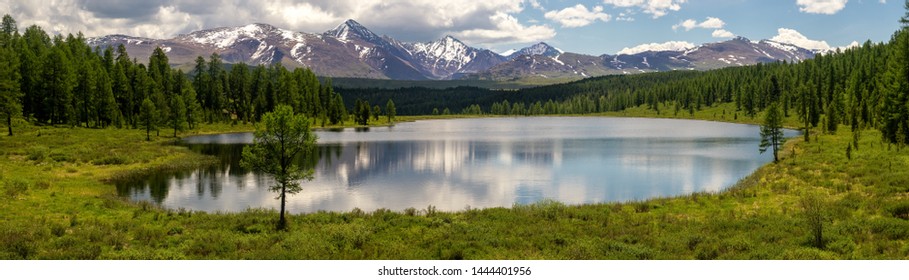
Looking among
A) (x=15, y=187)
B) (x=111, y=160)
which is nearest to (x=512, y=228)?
(x=15, y=187)

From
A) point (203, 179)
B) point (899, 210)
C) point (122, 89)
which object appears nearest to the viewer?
point (899, 210)

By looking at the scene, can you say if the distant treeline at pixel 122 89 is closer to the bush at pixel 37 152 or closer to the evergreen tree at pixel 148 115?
the evergreen tree at pixel 148 115

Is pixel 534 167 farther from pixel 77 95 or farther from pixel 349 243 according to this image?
pixel 77 95

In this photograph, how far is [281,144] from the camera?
3488 cm

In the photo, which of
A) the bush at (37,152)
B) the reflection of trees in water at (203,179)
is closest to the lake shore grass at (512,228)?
the reflection of trees in water at (203,179)

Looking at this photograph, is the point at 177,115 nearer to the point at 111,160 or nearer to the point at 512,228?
the point at 111,160

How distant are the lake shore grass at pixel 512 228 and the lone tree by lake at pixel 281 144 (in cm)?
309

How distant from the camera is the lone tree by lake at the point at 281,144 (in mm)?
33969

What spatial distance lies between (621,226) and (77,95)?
118583 millimetres

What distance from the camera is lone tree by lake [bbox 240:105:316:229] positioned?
111 ft

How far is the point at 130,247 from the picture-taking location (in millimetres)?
26453

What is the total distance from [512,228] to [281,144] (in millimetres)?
15400

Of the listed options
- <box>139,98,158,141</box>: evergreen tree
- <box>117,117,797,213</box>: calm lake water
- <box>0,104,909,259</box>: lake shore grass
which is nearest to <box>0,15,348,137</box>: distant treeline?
<box>139,98,158,141</box>: evergreen tree

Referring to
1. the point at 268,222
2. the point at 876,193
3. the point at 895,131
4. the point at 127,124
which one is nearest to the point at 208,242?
the point at 268,222
